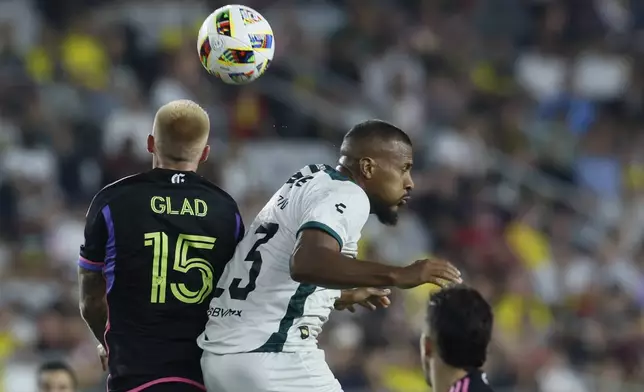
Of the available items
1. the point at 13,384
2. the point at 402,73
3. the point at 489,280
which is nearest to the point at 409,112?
the point at 402,73

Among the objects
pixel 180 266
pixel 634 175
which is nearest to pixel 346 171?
pixel 180 266

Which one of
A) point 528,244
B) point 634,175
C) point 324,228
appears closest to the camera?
point 324,228

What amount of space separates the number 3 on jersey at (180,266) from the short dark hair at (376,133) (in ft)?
2.75

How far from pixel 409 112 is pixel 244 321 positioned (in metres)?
9.36

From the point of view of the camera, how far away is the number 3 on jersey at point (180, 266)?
5.84 meters

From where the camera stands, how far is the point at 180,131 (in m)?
5.97

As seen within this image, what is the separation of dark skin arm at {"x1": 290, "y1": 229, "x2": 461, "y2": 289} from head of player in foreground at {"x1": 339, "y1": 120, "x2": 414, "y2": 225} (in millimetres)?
613

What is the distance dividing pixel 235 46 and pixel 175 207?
1.16 metres

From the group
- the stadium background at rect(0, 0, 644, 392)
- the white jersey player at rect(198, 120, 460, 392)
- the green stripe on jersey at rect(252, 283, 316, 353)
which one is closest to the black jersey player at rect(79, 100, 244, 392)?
the white jersey player at rect(198, 120, 460, 392)

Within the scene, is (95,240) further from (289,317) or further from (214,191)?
(289,317)

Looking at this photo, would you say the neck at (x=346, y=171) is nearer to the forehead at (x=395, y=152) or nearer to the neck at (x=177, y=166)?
the forehead at (x=395, y=152)

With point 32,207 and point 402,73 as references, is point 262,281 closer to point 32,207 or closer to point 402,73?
point 32,207

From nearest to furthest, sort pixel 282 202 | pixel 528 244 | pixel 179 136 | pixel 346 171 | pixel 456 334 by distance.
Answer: pixel 456 334
pixel 282 202
pixel 346 171
pixel 179 136
pixel 528 244

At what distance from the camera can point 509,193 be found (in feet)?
47.3
